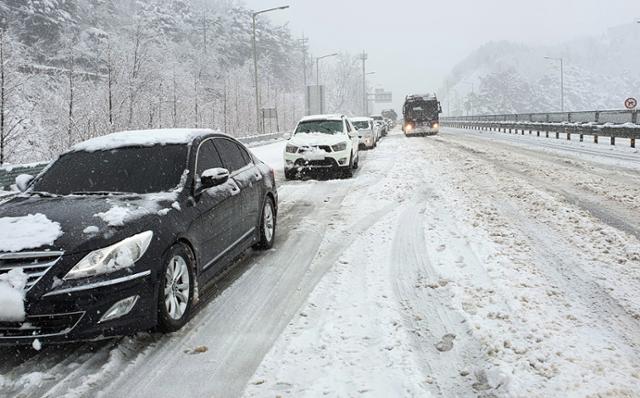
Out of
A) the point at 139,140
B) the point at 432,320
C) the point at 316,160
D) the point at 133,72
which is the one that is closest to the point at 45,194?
the point at 139,140

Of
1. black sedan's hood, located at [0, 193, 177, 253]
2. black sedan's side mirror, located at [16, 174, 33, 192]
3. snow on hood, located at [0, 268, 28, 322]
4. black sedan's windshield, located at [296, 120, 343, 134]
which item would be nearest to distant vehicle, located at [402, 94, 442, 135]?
black sedan's windshield, located at [296, 120, 343, 134]

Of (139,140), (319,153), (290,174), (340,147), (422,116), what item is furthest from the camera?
(422,116)

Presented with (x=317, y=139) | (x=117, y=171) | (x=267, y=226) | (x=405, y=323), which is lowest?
(x=405, y=323)

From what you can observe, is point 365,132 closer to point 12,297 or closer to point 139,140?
point 139,140

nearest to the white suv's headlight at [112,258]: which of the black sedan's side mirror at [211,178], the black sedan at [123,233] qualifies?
the black sedan at [123,233]

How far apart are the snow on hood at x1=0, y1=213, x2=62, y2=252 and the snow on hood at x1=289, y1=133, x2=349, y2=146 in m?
10.3

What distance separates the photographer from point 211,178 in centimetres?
507

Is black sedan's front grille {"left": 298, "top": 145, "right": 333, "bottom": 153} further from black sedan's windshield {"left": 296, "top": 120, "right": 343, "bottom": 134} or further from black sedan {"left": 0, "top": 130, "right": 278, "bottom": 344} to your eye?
black sedan {"left": 0, "top": 130, "right": 278, "bottom": 344}

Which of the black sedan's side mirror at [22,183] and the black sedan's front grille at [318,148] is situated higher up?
the black sedan's front grille at [318,148]

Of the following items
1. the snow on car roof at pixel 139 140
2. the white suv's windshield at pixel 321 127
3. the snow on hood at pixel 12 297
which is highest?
the white suv's windshield at pixel 321 127

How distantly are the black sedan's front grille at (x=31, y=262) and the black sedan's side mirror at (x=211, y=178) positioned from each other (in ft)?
5.42

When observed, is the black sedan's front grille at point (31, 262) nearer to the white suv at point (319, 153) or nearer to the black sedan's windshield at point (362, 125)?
the white suv at point (319, 153)

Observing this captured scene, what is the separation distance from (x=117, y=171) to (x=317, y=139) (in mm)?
9471

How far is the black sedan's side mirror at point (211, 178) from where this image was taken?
5.04m
